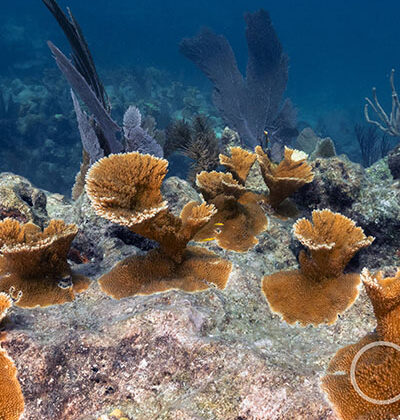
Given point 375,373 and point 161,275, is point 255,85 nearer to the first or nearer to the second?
point 161,275

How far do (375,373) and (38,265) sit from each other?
2529 millimetres

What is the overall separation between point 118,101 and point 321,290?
1908cm

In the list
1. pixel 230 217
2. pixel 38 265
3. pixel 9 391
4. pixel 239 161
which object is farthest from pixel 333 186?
pixel 9 391

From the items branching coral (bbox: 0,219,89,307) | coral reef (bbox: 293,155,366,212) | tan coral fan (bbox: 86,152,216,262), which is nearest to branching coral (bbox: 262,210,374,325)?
tan coral fan (bbox: 86,152,216,262)

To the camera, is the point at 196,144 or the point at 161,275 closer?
the point at 161,275

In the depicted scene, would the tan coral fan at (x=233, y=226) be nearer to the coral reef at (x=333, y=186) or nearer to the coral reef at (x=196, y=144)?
the coral reef at (x=333, y=186)

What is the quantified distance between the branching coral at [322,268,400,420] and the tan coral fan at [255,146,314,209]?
5.98ft

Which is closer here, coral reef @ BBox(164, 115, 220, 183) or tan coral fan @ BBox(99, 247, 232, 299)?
tan coral fan @ BBox(99, 247, 232, 299)

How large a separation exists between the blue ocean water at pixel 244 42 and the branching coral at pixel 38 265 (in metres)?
11.8

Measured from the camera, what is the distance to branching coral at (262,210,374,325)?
2.47 m

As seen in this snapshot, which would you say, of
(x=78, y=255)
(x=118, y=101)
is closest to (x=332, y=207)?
(x=78, y=255)

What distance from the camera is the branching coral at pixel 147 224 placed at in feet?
7.71

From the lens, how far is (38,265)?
2533 mm

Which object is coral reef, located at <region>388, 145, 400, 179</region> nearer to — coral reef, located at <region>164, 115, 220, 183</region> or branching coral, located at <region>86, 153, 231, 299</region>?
coral reef, located at <region>164, 115, 220, 183</region>
